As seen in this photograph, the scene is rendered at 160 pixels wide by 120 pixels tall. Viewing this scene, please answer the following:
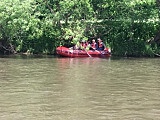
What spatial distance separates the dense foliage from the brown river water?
13.9 feet

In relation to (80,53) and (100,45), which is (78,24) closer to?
(80,53)

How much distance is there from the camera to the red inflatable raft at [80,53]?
1000 inches

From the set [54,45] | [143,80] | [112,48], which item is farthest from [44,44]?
[143,80]

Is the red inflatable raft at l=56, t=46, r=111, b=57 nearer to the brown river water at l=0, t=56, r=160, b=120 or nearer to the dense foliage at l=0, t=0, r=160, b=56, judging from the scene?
the dense foliage at l=0, t=0, r=160, b=56

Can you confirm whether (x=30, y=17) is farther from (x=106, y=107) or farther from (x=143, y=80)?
(x=106, y=107)

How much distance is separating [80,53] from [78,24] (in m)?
1.78

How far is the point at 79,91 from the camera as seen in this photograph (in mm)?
13625

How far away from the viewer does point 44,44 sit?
2697 centimetres

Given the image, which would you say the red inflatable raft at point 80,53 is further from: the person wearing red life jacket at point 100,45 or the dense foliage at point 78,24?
the dense foliage at point 78,24

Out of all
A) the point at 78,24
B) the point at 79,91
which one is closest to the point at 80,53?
the point at 78,24

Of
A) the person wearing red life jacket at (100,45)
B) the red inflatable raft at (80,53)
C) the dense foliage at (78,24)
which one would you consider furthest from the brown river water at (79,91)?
the person wearing red life jacket at (100,45)

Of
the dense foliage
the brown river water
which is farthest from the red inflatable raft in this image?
the brown river water

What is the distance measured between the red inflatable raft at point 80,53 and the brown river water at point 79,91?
12.2 feet

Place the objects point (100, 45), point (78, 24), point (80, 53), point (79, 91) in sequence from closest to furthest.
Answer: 1. point (79, 91)
2. point (80, 53)
3. point (78, 24)
4. point (100, 45)
